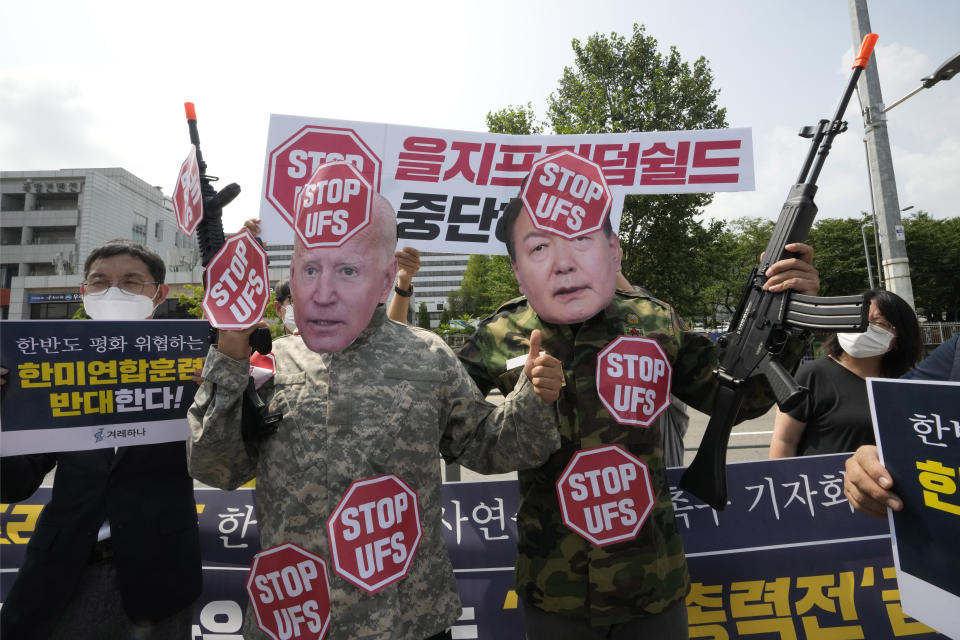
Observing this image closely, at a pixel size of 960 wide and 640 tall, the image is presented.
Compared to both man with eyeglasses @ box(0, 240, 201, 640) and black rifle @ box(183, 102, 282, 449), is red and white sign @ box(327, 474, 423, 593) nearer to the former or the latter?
black rifle @ box(183, 102, 282, 449)

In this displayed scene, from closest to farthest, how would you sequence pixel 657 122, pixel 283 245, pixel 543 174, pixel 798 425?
pixel 543 174 < pixel 283 245 < pixel 798 425 < pixel 657 122

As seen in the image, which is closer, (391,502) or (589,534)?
(391,502)

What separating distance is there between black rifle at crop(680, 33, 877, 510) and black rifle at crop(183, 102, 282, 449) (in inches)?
64.0

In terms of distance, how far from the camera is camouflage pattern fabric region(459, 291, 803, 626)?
1.83 metres

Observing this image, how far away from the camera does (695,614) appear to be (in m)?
2.70

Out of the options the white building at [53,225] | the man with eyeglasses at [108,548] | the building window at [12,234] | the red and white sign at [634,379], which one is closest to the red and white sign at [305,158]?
the man with eyeglasses at [108,548]

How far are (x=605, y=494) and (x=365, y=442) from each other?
89cm

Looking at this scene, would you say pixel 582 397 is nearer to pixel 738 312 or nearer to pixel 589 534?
pixel 589 534

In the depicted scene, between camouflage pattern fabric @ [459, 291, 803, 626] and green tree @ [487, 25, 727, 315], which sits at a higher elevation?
green tree @ [487, 25, 727, 315]

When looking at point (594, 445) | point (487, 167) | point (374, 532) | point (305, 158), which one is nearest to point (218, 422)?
point (374, 532)

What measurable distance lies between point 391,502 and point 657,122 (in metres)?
16.1

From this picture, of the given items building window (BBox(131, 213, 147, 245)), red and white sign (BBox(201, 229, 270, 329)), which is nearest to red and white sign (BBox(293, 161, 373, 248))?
red and white sign (BBox(201, 229, 270, 329))

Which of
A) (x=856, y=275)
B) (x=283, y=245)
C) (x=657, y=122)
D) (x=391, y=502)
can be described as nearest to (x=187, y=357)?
(x=283, y=245)

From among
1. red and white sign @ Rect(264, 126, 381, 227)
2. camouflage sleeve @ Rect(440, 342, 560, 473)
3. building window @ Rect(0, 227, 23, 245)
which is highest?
building window @ Rect(0, 227, 23, 245)
